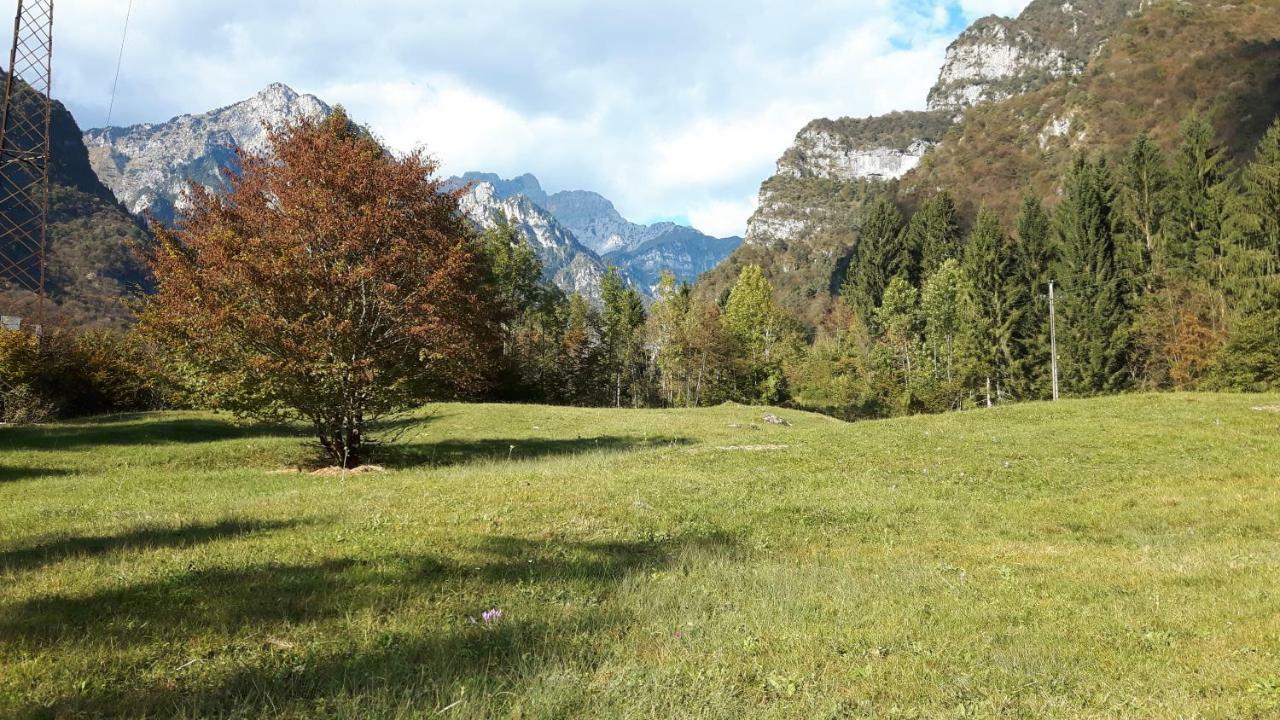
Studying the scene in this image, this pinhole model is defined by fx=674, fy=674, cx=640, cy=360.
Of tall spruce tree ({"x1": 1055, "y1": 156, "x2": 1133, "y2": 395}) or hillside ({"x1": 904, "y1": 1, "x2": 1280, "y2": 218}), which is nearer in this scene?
tall spruce tree ({"x1": 1055, "y1": 156, "x2": 1133, "y2": 395})

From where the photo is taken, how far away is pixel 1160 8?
13075cm

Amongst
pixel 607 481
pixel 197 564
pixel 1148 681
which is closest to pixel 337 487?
pixel 607 481

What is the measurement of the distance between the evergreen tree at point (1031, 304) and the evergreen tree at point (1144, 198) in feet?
22.1

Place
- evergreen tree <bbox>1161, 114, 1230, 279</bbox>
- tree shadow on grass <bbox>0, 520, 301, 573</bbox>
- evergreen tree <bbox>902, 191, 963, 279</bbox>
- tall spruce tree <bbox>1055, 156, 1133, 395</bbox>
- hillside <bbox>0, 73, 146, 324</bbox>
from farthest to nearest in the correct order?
hillside <bbox>0, 73, 146, 324</bbox>, evergreen tree <bbox>902, 191, 963, 279</bbox>, tall spruce tree <bbox>1055, 156, 1133, 395</bbox>, evergreen tree <bbox>1161, 114, 1230, 279</bbox>, tree shadow on grass <bbox>0, 520, 301, 573</bbox>

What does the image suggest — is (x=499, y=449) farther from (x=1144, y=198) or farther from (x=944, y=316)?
(x=1144, y=198)

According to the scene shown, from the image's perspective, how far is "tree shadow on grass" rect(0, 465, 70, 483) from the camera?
58.0ft

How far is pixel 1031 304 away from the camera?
220ft

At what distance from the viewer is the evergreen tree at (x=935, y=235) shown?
86.2m

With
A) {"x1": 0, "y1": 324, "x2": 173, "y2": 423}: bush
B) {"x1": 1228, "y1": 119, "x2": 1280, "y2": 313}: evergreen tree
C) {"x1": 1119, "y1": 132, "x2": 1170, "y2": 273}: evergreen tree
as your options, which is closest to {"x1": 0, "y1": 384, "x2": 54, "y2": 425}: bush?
{"x1": 0, "y1": 324, "x2": 173, "y2": 423}: bush

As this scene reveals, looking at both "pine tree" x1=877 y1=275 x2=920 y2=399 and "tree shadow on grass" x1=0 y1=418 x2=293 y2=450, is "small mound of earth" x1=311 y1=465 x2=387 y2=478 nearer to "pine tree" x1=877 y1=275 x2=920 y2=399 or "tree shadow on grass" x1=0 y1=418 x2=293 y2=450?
"tree shadow on grass" x1=0 y1=418 x2=293 y2=450

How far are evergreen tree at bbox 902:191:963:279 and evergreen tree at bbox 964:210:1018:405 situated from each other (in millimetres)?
13341

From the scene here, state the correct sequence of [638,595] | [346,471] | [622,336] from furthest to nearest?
[622,336], [346,471], [638,595]

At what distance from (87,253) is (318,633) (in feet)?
550

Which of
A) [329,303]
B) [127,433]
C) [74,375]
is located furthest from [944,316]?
[74,375]
